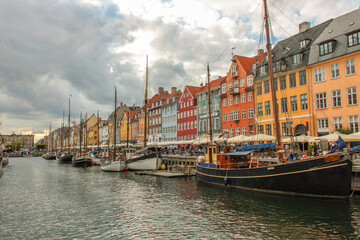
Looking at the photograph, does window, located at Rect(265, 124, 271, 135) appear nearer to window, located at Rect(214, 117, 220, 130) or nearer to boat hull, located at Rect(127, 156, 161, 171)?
window, located at Rect(214, 117, 220, 130)

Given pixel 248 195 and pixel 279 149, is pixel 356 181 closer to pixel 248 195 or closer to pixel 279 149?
pixel 279 149

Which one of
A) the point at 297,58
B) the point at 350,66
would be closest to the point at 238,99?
the point at 297,58

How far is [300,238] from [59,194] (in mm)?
20766

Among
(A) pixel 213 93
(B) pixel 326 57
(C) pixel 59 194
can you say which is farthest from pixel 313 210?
(A) pixel 213 93

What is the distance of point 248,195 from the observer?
21969 millimetres

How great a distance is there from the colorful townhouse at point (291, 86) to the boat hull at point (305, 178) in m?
16.8

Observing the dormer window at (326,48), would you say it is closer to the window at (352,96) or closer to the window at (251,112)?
the window at (352,96)

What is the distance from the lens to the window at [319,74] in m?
37.2

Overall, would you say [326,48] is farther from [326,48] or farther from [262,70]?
[262,70]

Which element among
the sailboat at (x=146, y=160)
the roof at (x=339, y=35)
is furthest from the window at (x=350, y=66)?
the sailboat at (x=146, y=160)

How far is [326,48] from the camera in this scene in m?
37.2

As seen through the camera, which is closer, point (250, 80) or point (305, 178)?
point (305, 178)

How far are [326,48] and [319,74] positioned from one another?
3320 millimetres

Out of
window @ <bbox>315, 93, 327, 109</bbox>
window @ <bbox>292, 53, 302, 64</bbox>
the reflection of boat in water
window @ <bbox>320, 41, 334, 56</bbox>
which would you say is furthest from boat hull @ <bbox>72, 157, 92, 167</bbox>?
window @ <bbox>320, 41, 334, 56</bbox>
